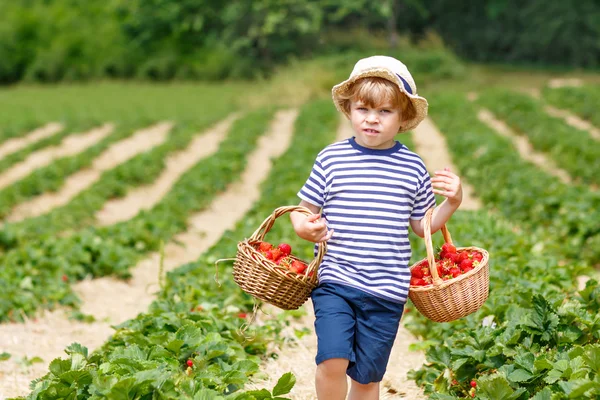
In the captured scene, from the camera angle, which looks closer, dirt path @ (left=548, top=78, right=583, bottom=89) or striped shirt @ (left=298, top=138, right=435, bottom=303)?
striped shirt @ (left=298, top=138, right=435, bottom=303)

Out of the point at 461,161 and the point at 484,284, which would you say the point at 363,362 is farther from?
the point at 461,161

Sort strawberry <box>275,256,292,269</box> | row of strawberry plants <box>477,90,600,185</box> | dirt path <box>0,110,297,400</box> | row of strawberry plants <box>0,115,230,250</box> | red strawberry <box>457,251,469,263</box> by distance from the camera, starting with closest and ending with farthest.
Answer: strawberry <box>275,256,292,269</box> → red strawberry <box>457,251,469,263</box> → dirt path <box>0,110,297,400</box> → row of strawberry plants <box>0,115,230,250</box> → row of strawberry plants <box>477,90,600,185</box>

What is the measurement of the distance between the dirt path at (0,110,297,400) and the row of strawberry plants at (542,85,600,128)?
386 inches

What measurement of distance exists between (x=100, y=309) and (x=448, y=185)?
4523mm

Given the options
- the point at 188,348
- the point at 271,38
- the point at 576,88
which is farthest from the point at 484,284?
the point at 271,38

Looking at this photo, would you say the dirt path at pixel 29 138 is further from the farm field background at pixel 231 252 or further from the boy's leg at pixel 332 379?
the boy's leg at pixel 332 379

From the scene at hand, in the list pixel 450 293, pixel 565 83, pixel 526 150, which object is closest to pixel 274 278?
pixel 450 293

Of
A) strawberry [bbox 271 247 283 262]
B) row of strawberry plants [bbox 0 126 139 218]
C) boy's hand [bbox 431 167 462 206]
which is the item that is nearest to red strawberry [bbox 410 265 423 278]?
boy's hand [bbox 431 167 462 206]

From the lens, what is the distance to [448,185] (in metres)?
3.66

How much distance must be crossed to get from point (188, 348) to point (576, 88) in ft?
68.3

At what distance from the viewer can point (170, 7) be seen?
38719mm

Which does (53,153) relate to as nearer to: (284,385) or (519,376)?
(284,385)

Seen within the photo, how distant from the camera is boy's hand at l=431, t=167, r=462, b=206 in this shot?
365 centimetres

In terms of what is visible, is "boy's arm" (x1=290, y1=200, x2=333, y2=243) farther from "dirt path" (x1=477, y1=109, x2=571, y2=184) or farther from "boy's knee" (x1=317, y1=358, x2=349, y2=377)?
"dirt path" (x1=477, y1=109, x2=571, y2=184)
